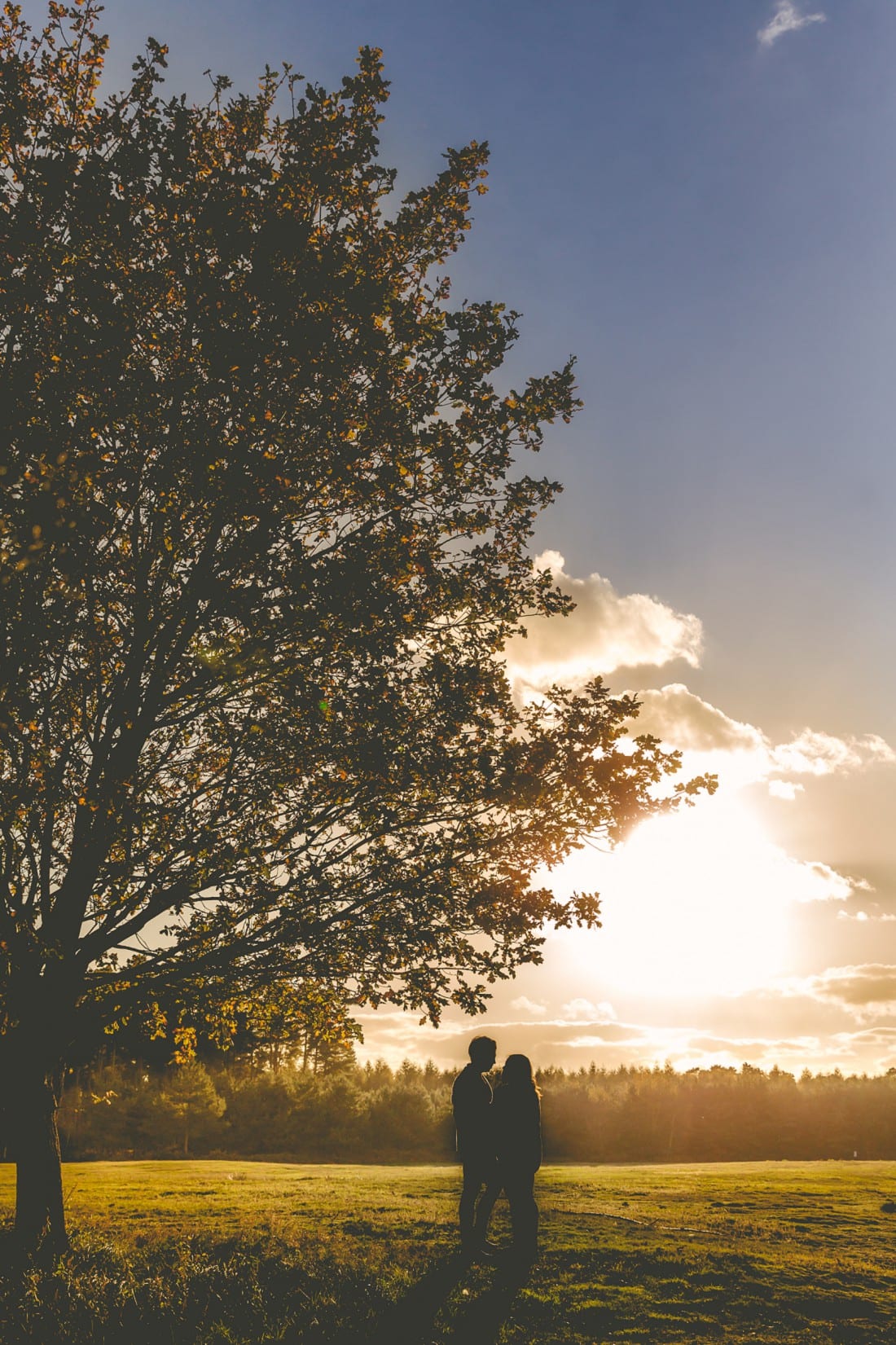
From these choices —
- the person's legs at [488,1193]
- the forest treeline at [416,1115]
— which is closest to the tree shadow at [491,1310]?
the person's legs at [488,1193]

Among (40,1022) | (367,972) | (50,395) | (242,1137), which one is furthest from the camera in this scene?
(242,1137)

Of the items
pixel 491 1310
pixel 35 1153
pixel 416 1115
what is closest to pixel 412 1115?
pixel 416 1115

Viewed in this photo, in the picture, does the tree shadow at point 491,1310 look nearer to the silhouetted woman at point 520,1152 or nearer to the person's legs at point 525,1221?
the person's legs at point 525,1221

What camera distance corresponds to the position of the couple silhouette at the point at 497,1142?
11.6 m

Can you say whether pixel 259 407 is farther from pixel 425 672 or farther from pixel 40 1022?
pixel 40 1022

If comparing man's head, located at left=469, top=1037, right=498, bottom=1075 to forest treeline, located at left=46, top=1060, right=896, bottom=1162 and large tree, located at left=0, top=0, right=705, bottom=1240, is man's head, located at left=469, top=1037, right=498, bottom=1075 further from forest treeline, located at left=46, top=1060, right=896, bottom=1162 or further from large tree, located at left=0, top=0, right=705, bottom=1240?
forest treeline, located at left=46, top=1060, right=896, bottom=1162

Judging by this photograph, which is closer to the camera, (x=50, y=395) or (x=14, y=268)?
(x=50, y=395)

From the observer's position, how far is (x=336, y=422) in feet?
38.6

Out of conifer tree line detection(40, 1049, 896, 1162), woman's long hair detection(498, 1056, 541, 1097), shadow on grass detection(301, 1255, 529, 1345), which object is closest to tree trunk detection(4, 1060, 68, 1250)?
shadow on grass detection(301, 1255, 529, 1345)

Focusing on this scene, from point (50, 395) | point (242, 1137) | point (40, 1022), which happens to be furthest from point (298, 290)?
point (242, 1137)

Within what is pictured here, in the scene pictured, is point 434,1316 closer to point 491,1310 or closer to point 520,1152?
point 491,1310

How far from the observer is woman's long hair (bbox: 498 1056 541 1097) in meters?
12.0

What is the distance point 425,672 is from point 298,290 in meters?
5.83

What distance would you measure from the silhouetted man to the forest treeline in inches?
1425
